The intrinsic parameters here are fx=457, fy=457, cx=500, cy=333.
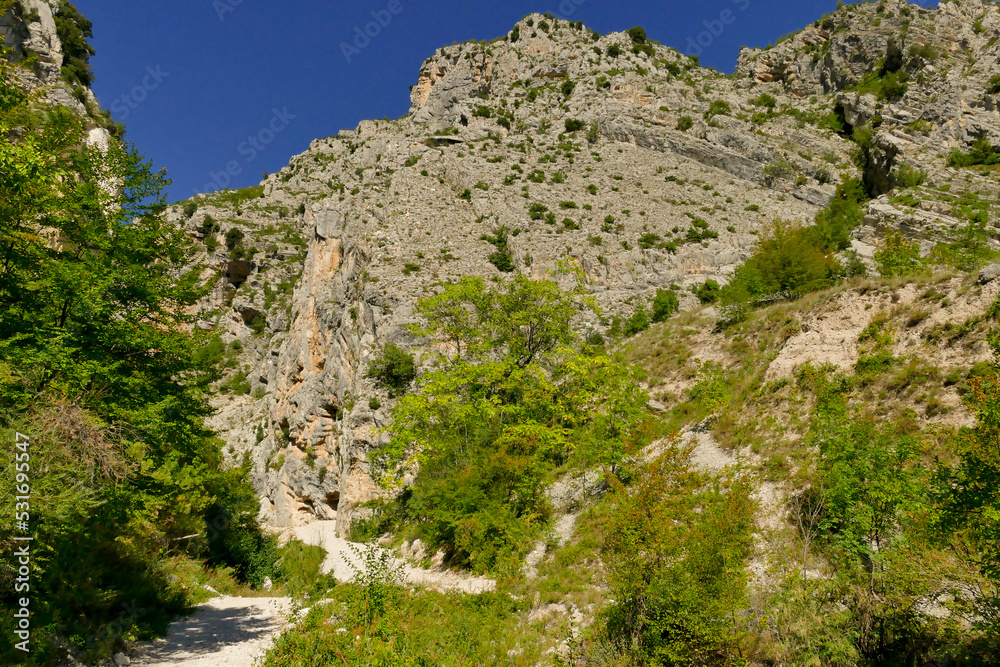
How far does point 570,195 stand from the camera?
35.1 metres

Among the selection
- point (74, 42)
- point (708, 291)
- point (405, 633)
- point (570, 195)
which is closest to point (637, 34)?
point (570, 195)

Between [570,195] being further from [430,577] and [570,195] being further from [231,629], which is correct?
[231,629]

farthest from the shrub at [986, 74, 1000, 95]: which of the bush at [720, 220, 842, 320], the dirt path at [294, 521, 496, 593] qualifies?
the dirt path at [294, 521, 496, 593]

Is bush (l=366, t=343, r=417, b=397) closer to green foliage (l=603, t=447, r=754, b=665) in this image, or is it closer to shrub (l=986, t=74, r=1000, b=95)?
green foliage (l=603, t=447, r=754, b=665)

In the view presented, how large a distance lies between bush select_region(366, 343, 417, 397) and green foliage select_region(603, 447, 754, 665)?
54.1 ft

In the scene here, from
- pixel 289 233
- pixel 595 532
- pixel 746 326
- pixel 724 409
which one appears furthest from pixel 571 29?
pixel 595 532

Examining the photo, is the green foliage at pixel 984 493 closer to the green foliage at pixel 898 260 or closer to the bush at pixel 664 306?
the green foliage at pixel 898 260

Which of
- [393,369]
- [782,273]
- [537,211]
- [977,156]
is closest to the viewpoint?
[782,273]

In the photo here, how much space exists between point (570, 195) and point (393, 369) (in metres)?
20.5

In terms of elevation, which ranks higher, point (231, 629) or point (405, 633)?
point (405, 633)

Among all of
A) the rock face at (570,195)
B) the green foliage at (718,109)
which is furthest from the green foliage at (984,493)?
the green foliage at (718,109)

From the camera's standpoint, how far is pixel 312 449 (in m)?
27.7

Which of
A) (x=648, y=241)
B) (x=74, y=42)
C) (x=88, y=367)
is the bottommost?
(x=88, y=367)

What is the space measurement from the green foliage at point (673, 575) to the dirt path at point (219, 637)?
5988 mm
